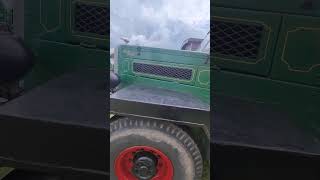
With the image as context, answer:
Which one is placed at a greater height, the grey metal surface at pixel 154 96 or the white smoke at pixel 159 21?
the white smoke at pixel 159 21

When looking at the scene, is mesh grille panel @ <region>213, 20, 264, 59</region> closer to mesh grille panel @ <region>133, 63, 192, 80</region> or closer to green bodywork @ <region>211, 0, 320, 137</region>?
green bodywork @ <region>211, 0, 320, 137</region>

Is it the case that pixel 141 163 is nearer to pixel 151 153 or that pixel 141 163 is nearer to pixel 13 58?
pixel 151 153

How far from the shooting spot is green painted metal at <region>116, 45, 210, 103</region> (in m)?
1.42

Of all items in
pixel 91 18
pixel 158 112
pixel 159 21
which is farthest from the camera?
pixel 91 18

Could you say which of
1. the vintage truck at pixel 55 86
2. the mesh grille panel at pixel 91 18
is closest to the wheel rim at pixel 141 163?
the vintage truck at pixel 55 86

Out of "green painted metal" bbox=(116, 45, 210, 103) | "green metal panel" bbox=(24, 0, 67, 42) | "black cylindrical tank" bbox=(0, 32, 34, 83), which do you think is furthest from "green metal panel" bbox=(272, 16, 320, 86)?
"black cylindrical tank" bbox=(0, 32, 34, 83)

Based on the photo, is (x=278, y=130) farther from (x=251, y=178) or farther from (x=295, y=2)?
(x=295, y=2)

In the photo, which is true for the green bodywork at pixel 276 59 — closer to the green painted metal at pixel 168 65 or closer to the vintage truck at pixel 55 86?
the green painted metal at pixel 168 65

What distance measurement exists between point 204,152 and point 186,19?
0.56 m

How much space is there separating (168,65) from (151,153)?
45cm

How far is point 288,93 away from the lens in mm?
1729

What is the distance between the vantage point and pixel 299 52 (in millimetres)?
1706

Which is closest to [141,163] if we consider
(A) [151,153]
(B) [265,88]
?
(A) [151,153]

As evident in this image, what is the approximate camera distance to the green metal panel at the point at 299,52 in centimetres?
168
